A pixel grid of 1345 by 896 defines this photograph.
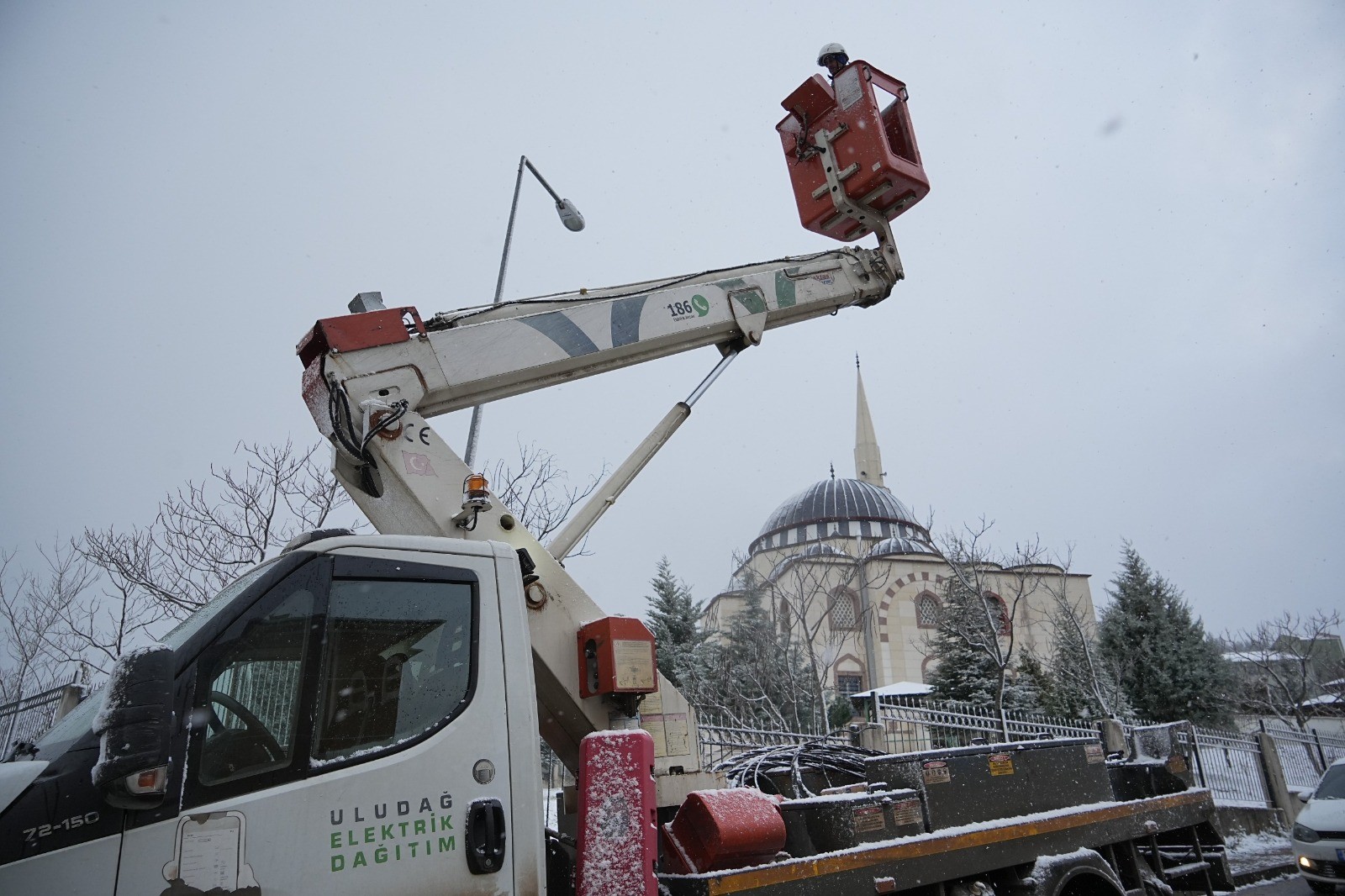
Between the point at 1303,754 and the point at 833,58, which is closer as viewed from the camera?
the point at 833,58

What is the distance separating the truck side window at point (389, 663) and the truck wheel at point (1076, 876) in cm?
348

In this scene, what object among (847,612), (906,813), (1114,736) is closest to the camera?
(906,813)

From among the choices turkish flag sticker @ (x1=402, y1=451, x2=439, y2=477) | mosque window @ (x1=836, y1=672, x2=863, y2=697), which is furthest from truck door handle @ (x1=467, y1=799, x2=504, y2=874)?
mosque window @ (x1=836, y1=672, x2=863, y2=697)

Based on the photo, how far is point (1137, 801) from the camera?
5.68 metres

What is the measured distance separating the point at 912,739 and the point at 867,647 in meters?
29.5

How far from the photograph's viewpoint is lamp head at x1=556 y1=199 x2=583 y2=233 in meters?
10.8

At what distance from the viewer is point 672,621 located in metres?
28.0

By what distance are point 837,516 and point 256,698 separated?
158 ft

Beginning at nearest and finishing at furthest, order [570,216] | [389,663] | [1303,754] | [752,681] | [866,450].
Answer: [389,663] → [570,216] → [1303,754] → [752,681] → [866,450]

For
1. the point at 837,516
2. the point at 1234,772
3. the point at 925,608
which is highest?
the point at 837,516

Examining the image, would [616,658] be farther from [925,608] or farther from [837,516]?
[837,516]

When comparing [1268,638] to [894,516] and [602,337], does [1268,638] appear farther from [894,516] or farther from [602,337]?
[602,337]

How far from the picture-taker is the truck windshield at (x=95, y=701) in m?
2.89

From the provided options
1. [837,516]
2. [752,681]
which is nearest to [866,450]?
[837,516]
